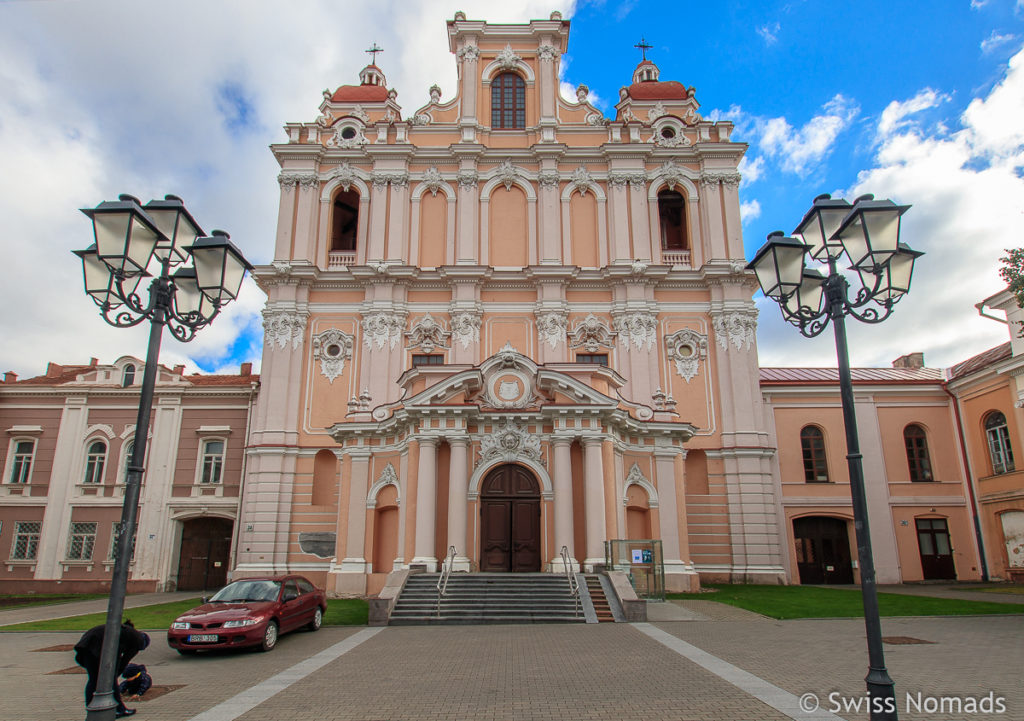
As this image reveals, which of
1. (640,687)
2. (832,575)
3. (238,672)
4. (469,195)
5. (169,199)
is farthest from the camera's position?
(469,195)

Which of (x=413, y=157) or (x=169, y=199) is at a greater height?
(x=413, y=157)

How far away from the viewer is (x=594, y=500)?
23.0m

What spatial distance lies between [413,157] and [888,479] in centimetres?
2778

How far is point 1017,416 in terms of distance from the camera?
29688 millimetres

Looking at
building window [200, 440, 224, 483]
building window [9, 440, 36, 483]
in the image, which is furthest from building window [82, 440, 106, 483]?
building window [200, 440, 224, 483]

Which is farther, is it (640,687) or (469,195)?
(469,195)

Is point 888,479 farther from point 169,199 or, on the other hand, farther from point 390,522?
point 169,199

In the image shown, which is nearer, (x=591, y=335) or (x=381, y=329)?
(x=381, y=329)

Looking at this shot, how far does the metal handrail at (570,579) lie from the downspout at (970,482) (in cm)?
2205

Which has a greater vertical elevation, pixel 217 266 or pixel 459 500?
pixel 217 266

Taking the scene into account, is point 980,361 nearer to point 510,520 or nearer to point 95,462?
point 510,520

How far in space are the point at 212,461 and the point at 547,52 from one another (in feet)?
87.9

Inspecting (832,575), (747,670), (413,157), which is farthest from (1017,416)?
(413,157)

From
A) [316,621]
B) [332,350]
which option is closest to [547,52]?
[332,350]
